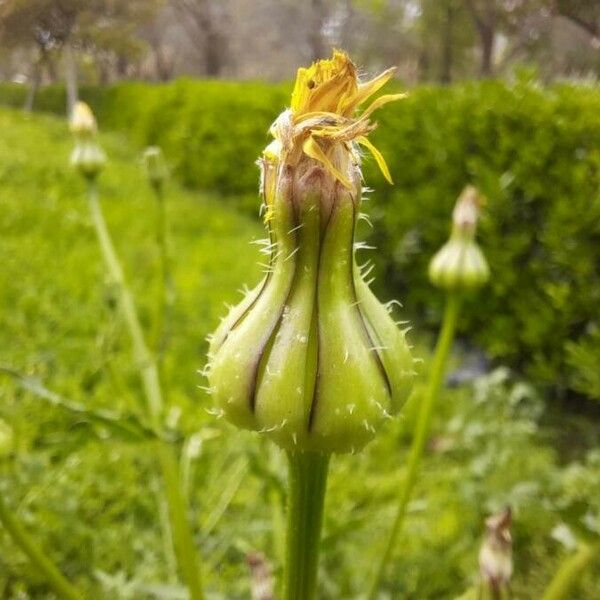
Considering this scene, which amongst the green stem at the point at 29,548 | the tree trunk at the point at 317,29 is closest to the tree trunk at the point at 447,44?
the tree trunk at the point at 317,29

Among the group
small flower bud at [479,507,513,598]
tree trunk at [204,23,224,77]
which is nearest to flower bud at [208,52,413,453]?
small flower bud at [479,507,513,598]

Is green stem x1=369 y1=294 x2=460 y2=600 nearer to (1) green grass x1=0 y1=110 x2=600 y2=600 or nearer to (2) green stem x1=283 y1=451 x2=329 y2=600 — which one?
(1) green grass x1=0 y1=110 x2=600 y2=600

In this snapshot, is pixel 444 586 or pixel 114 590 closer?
pixel 114 590

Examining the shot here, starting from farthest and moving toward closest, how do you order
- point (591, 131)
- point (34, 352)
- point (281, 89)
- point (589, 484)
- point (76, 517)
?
point (281, 89)
point (591, 131)
point (34, 352)
point (589, 484)
point (76, 517)

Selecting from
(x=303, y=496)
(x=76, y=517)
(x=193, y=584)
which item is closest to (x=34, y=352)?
(x=76, y=517)

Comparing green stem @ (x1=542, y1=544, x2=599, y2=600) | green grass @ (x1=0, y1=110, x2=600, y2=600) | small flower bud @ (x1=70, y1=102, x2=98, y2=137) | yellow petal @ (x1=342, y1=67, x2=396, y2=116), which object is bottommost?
green grass @ (x1=0, y1=110, x2=600, y2=600)

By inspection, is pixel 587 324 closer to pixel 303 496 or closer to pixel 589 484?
pixel 589 484

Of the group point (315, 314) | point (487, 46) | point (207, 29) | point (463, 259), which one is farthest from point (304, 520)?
point (207, 29)
